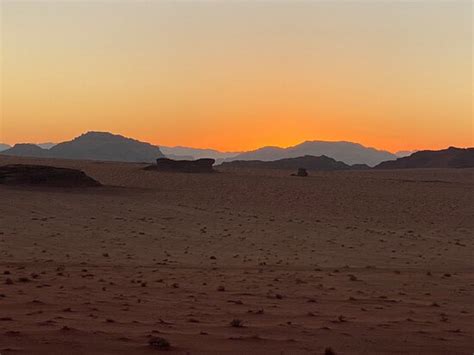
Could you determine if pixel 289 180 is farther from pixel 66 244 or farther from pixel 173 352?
pixel 173 352

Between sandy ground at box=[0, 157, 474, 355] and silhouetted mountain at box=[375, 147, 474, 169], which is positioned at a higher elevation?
silhouetted mountain at box=[375, 147, 474, 169]

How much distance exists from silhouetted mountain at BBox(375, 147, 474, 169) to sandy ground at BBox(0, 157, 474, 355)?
114 metres

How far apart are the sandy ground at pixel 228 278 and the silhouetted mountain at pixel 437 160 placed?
114377 mm

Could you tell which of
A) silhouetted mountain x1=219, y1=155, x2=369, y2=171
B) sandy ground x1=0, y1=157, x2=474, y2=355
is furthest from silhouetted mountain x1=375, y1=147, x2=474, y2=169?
sandy ground x1=0, y1=157, x2=474, y2=355

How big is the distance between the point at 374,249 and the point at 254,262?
547cm

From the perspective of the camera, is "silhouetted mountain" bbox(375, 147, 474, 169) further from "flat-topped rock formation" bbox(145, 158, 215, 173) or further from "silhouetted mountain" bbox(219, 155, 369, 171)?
"flat-topped rock formation" bbox(145, 158, 215, 173)

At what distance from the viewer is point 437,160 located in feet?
496

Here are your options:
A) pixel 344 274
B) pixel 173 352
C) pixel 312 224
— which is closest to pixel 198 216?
pixel 312 224

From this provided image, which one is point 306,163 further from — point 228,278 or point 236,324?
point 236,324

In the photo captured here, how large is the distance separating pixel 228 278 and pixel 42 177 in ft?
97.6

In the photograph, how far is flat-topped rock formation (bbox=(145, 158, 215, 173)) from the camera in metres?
62.4

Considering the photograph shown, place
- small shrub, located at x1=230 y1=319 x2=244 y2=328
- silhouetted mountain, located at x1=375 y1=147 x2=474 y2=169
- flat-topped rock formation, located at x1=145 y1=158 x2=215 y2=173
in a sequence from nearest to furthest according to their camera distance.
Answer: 1. small shrub, located at x1=230 y1=319 x2=244 y2=328
2. flat-topped rock formation, located at x1=145 y1=158 x2=215 y2=173
3. silhouetted mountain, located at x1=375 y1=147 x2=474 y2=169

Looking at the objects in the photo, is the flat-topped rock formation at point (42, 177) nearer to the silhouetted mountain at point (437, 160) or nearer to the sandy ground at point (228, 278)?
the sandy ground at point (228, 278)

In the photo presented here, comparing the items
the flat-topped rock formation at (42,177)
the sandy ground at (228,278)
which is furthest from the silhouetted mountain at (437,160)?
the flat-topped rock formation at (42,177)
